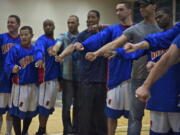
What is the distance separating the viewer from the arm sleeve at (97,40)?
386 centimetres

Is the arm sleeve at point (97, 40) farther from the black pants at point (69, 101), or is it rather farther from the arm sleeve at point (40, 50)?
the black pants at point (69, 101)

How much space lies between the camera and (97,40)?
3943 millimetres

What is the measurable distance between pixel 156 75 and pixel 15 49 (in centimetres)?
256

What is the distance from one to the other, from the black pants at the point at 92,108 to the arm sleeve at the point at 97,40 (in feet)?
1.63

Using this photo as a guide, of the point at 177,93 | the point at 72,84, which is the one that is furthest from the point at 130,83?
the point at 72,84

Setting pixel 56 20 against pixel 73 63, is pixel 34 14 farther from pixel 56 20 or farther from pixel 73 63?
pixel 73 63

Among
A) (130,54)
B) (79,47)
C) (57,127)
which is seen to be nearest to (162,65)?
(130,54)

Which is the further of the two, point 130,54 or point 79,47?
point 79,47

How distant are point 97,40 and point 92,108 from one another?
35.5 inches

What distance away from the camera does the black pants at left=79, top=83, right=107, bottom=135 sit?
408 cm

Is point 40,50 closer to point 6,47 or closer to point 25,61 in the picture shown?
point 25,61

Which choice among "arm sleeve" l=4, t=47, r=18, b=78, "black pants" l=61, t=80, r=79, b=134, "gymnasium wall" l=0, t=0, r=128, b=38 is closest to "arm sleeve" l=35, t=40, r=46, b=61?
"arm sleeve" l=4, t=47, r=18, b=78

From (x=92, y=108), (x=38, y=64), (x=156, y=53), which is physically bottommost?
(x=92, y=108)

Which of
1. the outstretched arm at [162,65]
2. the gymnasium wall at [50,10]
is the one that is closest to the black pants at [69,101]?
the outstretched arm at [162,65]
